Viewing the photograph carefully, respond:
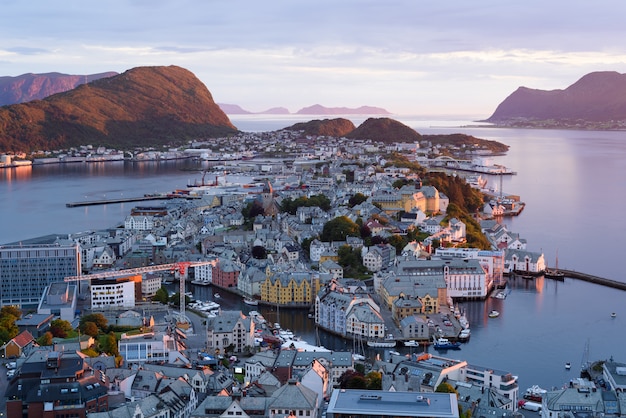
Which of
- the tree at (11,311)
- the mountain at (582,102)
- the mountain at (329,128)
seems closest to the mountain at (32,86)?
the mountain at (329,128)

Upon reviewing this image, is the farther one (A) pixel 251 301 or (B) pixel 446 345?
(A) pixel 251 301

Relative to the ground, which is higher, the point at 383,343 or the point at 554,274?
the point at 554,274

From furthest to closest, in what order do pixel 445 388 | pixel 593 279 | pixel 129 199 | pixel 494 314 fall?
pixel 129 199
pixel 593 279
pixel 494 314
pixel 445 388

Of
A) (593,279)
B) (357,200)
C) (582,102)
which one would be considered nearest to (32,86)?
(582,102)

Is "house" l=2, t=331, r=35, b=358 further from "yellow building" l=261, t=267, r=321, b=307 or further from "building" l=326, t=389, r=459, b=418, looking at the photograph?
"building" l=326, t=389, r=459, b=418

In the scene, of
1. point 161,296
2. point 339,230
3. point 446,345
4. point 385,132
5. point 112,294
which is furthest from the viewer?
point 385,132

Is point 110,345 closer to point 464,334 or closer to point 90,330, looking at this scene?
point 90,330

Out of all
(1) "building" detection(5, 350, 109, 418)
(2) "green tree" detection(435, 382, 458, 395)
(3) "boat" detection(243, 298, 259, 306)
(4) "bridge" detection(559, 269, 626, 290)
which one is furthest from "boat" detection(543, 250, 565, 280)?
(1) "building" detection(5, 350, 109, 418)

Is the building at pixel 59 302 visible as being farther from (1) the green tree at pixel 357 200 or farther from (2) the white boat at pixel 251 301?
(1) the green tree at pixel 357 200
